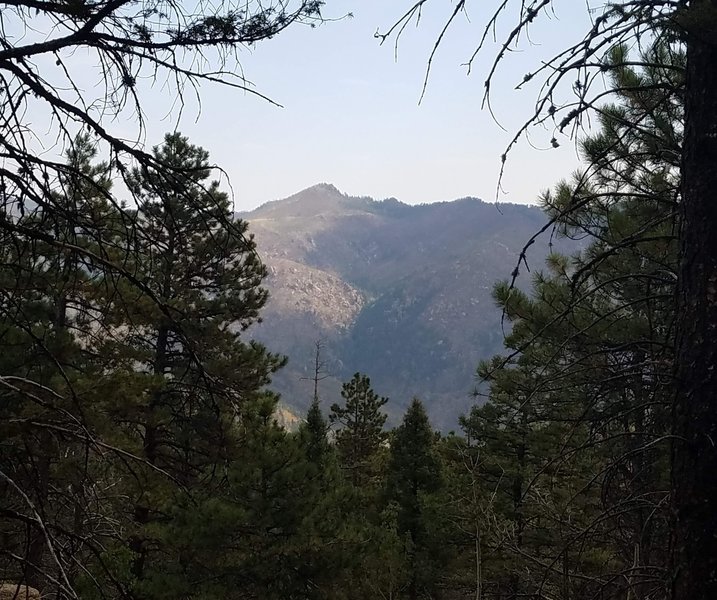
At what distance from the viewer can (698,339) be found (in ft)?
7.04

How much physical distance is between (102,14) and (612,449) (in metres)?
7.22

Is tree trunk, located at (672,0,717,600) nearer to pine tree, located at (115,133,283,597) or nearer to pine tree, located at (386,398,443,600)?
pine tree, located at (115,133,283,597)

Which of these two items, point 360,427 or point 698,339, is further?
point 360,427

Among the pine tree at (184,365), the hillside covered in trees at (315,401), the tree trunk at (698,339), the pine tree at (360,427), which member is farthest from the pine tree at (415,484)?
the tree trunk at (698,339)

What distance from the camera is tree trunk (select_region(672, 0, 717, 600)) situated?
202 cm

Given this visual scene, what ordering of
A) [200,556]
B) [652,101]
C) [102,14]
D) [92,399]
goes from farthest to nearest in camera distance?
[200,556] < [92,399] < [652,101] < [102,14]

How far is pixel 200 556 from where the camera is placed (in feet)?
32.8

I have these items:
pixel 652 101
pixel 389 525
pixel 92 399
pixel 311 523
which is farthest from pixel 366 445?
pixel 652 101

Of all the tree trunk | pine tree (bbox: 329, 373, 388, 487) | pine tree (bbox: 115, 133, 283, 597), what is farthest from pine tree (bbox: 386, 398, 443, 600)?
the tree trunk

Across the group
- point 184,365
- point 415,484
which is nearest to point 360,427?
point 415,484

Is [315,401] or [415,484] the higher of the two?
[315,401]

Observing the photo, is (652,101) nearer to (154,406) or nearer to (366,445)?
(154,406)

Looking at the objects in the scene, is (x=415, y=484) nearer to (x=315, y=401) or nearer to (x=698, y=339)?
(x=315, y=401)

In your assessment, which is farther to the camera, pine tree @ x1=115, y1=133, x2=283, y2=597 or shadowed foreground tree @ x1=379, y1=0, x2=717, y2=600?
pine tree @ x1=115, y1=133, x2=283, y2=597
